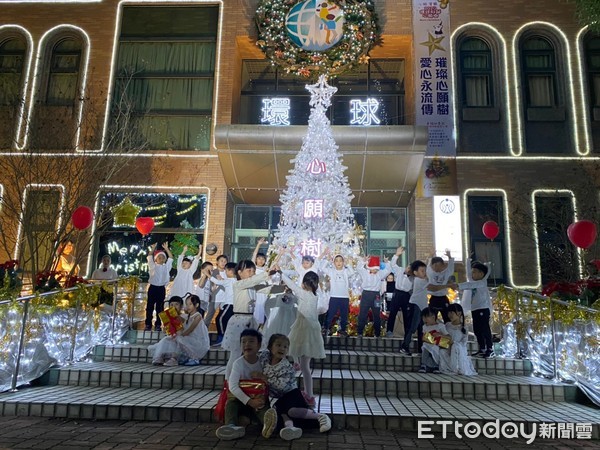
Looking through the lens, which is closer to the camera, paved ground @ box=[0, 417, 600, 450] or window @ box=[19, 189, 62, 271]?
paved ground @ box=[0, 417, 600, 450]

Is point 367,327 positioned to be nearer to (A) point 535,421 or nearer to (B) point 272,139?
(A) point 535,421

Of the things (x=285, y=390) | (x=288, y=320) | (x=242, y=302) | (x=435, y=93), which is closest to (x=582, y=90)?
(x=435, y=93)

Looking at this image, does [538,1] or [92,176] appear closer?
[92,176]

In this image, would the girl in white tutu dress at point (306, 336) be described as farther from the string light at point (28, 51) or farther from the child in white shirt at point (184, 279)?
the string light at point (28, 51)

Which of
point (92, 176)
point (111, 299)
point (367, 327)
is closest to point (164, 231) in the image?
point (92, 176)

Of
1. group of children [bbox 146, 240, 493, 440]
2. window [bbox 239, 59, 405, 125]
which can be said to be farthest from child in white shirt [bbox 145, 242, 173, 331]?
window [bbox 239, 59, 405, 125]

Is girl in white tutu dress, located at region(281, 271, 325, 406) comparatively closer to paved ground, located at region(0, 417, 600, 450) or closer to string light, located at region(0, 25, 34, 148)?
paved ground, located at region(0, 417, 600, 450)

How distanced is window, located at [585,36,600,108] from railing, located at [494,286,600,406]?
8.46 meters

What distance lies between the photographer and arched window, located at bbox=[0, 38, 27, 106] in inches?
537

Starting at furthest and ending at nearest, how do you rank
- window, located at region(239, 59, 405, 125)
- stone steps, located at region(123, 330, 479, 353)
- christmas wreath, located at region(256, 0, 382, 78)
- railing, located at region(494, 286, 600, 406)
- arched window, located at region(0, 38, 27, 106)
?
window, located at region(239, 59, 405, 125) < arched window, located at region(0, 38, 27, 106) < christmas wreath, located at region(256, 0, 382, 78) < stone steps, located at region(123, 330, 479, 353) < railing, located at region(494, 286, 600, 406)

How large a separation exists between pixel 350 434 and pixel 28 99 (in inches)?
536

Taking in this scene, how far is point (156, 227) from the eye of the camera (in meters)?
13.1

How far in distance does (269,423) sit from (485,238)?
1010 cm

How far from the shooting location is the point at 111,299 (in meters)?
8.09
